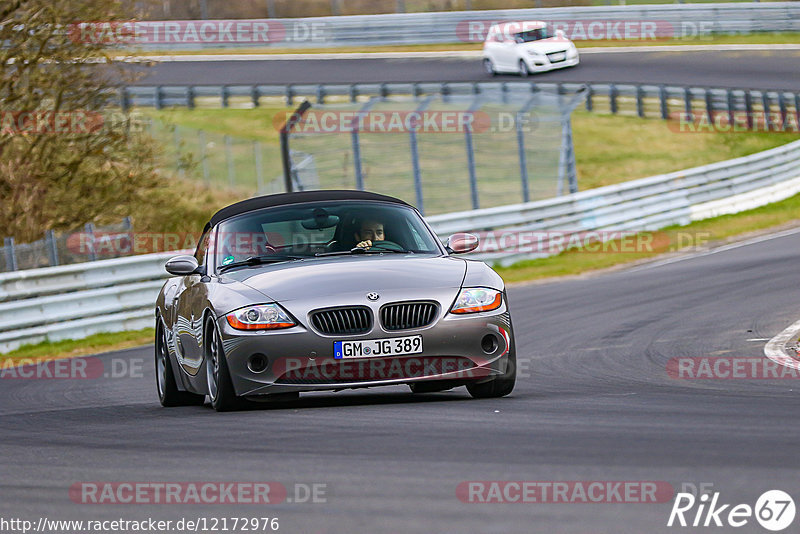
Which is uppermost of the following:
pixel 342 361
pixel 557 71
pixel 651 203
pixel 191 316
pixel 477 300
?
pixel 477 300

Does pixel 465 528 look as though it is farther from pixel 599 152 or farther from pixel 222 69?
pixel 222 69

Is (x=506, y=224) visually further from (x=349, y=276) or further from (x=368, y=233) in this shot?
(x=349, y=276)

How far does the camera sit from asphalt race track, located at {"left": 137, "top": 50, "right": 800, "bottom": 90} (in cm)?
4119

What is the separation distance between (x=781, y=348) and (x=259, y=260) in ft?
15.2

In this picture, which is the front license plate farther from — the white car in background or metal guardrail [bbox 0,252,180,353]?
the white car in background

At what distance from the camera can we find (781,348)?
11492 millimetres

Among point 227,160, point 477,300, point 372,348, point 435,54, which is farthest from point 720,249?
point 435,54

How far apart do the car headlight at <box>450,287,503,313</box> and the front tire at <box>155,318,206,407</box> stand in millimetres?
2733

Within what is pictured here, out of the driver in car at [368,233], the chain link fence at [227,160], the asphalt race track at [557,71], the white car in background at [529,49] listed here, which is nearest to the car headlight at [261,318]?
the driver in car at [368,233]

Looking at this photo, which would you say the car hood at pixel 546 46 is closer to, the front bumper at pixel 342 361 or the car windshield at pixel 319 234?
the car windshield at pixel 319 234

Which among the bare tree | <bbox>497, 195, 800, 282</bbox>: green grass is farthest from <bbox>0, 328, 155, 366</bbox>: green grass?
<bbox>497, 195, 800, 282</bbox>: green grass

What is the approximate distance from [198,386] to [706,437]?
4242 millimetres

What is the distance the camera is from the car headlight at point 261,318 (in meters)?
8.44

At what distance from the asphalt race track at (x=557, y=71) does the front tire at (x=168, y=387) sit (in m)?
31.0
